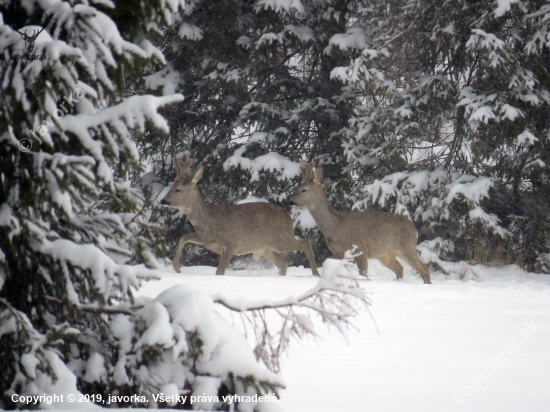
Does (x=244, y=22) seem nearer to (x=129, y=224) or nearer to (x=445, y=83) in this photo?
(x=445, y=83)

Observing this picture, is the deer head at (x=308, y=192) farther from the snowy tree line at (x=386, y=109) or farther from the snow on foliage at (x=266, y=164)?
the snow on foliage at (x=266, y=164)

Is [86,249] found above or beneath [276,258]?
above

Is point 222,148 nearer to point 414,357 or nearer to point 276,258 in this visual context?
point 276,258

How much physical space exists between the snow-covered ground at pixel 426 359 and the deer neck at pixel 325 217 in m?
4.11

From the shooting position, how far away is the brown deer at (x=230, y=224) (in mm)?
11414

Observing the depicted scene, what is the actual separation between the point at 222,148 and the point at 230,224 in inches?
197

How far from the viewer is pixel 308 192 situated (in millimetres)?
11820

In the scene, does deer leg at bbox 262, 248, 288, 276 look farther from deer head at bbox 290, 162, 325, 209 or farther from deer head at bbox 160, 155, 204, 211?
deer head at bbox 160, 155, 204, 211

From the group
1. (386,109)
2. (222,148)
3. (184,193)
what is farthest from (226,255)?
(222,148)

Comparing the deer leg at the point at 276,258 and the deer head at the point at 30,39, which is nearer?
the deer head at the point at 30,39

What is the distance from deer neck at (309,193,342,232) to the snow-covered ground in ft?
13.5

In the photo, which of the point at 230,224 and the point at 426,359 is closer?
the point at 426,359

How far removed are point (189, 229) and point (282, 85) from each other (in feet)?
11.9

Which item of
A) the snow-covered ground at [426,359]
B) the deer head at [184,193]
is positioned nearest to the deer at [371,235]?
the deer head at [184,193]
